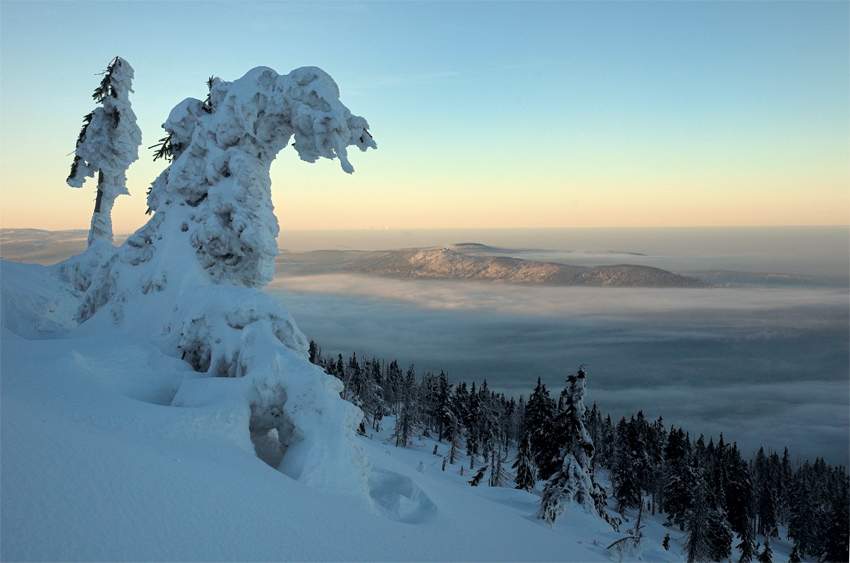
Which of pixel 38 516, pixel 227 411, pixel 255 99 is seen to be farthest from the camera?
pixel 255 99

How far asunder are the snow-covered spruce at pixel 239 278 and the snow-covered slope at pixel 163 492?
0.40 m

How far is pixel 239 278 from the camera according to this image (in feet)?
55.5

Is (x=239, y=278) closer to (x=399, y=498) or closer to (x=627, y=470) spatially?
(x=399, y=498)

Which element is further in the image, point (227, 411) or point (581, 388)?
point (581, 388)

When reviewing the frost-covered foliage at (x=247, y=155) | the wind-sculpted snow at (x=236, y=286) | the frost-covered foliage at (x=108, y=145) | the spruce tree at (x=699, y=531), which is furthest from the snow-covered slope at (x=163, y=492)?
the spruce tree at (x=699, y=531)

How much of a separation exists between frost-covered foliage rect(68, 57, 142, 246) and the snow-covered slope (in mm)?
17729

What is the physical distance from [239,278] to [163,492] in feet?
34.9

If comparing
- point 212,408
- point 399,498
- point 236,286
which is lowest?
point 399,498

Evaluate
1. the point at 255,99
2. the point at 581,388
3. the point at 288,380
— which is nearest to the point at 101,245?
the point at 255,99

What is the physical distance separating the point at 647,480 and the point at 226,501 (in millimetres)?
91374

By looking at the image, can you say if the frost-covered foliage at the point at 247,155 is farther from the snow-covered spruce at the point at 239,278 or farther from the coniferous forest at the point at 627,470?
the coniferous forest at the point at 627,470

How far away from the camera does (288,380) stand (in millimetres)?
10836

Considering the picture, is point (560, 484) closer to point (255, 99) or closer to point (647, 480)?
point (255, 99)

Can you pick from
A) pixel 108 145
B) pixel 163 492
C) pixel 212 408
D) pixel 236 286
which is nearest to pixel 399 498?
pixel 212 408
